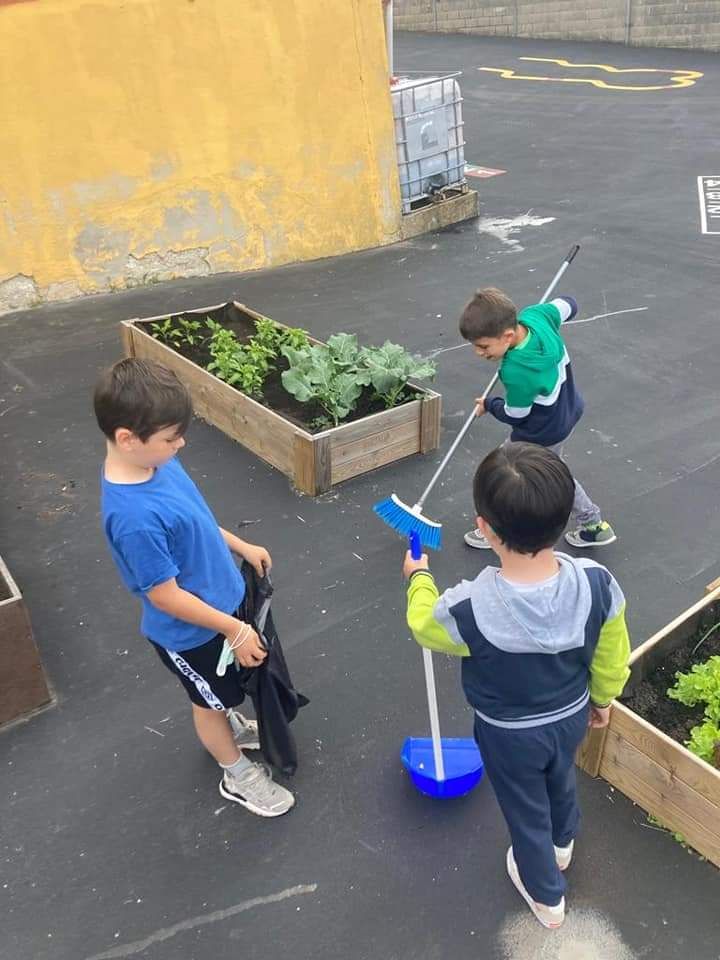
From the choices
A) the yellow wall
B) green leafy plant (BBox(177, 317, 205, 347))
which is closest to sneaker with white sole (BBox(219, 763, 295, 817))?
green leafy plant (BBox(177, 317, 205, 347))

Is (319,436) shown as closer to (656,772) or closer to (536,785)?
(656,772)

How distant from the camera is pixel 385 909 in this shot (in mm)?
2604

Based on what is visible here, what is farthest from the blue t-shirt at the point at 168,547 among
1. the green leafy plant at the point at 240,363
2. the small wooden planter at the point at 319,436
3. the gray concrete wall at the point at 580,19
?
the gray concrete wall at the point at 580,19

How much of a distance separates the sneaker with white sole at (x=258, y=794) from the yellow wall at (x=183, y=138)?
6362 mm

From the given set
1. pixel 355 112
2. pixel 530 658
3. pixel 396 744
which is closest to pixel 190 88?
pixel 355 112

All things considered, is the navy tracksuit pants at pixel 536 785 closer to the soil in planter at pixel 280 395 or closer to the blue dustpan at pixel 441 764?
the blue dustpan at pixel 441 764

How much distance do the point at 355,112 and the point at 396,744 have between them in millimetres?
7591

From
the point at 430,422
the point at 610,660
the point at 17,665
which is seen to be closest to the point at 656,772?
the point at 610,660

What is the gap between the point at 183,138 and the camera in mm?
7988

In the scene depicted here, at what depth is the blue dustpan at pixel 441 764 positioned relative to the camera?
9.52ft

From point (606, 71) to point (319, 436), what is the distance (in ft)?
62.9

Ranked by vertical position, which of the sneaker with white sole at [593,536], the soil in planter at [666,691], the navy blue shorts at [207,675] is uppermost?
the navy blue shorts at [207,675]

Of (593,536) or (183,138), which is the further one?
(183,138)

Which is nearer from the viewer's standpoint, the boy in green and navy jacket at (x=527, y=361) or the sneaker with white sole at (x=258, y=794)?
the sneaker with white sole at (x=258, y=794)
